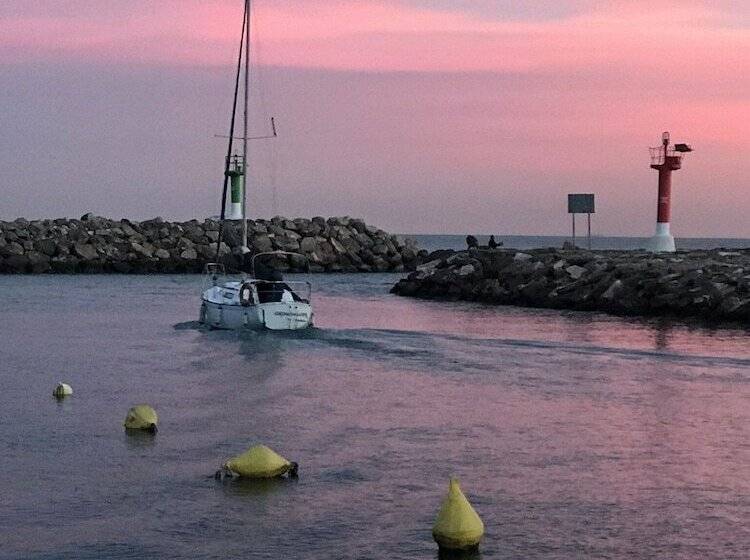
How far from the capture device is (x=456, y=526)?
1026cm

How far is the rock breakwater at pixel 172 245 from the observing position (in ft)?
248

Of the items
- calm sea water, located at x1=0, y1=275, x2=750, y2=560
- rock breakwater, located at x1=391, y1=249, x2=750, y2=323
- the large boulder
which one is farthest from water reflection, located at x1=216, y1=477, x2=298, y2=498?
the large boulder

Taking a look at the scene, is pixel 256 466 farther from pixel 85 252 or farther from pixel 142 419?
pixel 85 252

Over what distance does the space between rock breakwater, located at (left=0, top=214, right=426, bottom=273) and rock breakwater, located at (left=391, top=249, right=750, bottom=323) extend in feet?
72.4

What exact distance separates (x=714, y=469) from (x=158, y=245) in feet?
218

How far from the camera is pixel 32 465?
13.9m

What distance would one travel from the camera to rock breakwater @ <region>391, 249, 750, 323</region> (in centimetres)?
3841

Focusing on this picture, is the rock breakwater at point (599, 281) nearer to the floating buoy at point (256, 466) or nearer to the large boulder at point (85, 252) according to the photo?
the floating buoy at point (256, 466)

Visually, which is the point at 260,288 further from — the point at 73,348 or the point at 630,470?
the point at 630,470

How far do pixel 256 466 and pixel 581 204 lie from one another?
55281mm

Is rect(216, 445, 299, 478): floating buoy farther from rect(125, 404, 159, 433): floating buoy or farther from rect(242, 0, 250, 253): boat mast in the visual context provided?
rect(242, 0, 250, 253): boat mast

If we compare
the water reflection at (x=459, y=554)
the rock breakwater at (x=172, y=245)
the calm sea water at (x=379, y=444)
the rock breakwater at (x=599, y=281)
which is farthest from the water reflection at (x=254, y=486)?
the rock breakwater at (x=172, y=245)

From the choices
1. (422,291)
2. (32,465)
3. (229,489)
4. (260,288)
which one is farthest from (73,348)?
(422,291)

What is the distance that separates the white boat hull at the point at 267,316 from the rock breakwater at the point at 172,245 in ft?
127
